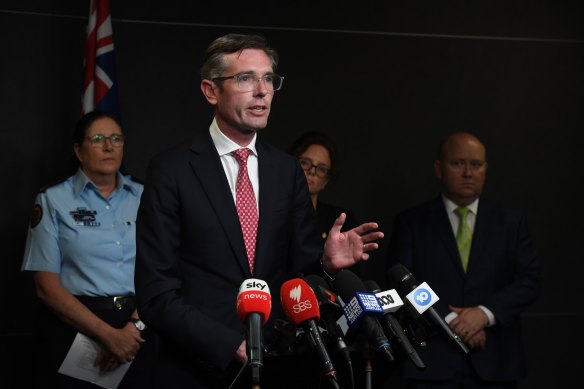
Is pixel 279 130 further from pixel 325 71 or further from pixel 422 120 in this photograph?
pixel 422 120

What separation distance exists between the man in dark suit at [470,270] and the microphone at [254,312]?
2265mm

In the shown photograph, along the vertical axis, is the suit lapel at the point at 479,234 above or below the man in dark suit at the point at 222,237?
below

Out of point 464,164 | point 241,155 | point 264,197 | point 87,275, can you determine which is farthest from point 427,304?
point 464,164

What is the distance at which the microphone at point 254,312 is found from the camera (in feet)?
5.95

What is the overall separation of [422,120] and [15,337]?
270 cm

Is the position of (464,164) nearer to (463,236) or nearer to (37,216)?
(463,236)

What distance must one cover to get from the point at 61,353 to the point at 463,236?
1999 mm

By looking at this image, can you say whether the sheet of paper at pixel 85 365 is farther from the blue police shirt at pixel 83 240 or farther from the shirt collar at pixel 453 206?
the shirt collar at pixel 453 206

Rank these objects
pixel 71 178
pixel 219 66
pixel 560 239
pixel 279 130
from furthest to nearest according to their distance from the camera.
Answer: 1. pixel 560 239
2. pixel 279 130
3. pixel 71 178
4. pixel 219 66

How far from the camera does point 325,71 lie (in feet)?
17.5

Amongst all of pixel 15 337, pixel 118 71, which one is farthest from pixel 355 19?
pixel 15 337

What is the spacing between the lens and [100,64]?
4.60 metres

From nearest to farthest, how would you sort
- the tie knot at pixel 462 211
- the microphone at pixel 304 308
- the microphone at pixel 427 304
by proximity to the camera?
the microphone at pixel 304 308
the microphone at pixel 427 304
the tie knot at pixel 462 211

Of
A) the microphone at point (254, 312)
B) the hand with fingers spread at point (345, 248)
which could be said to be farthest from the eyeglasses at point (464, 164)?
the microphone at point (254, 312)
